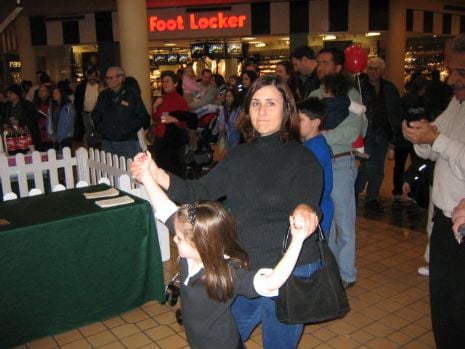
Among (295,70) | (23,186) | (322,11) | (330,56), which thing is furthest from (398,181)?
(322,11)

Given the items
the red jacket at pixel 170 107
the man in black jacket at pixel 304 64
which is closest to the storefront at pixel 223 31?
the red jacket at pixel 170 107

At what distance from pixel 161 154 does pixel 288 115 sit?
387 centimetres

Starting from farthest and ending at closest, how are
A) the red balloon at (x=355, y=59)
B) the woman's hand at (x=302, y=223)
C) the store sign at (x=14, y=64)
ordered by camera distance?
1. the store sign at (x=14, y=64)
2. the red balloon at (x=355, y=59)
3. the woman's hand at (x=302, y=223)

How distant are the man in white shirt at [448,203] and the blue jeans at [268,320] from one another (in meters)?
0.79

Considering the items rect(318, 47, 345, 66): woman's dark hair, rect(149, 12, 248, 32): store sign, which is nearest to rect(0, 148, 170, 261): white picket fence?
rect(318, 47, 345, 66): woman's dark hair

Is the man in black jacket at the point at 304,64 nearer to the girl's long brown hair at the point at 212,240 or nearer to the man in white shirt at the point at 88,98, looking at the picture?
the girl's long brown hair at the point at 212,240

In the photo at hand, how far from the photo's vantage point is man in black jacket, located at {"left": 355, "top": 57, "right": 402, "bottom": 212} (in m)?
5.39

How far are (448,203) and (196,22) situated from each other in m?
11.1

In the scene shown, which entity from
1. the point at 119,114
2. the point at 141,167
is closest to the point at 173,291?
the point at 141,167

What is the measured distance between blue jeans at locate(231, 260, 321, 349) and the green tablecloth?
50.7 inches

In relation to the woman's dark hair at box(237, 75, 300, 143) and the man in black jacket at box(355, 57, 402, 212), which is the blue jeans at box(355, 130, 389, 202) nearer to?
the man in black jacket at box(355, 57, 402, 212)

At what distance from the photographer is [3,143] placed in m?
5.05

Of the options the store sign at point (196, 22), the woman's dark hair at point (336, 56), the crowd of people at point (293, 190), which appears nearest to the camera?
the crowd of people at point (293, 190)

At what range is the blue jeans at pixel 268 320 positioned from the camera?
191cm
